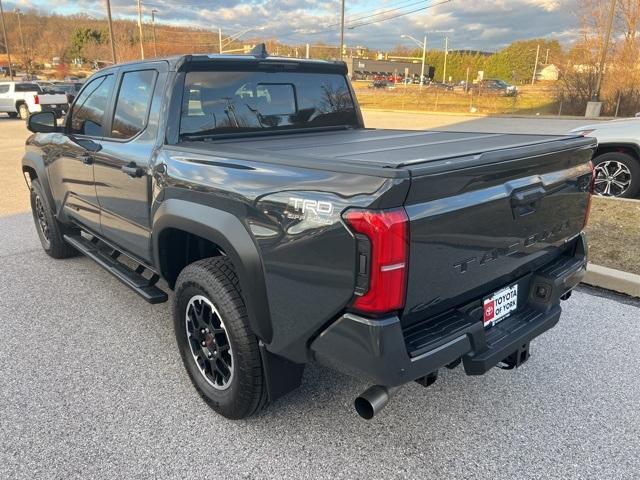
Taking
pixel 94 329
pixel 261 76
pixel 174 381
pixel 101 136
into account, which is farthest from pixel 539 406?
pixel 101 136

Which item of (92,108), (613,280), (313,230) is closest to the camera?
(313,230)

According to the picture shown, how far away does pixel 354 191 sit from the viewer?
1.85m

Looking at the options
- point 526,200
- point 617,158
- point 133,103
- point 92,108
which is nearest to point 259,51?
point 133,103

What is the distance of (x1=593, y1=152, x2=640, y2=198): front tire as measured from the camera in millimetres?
6789

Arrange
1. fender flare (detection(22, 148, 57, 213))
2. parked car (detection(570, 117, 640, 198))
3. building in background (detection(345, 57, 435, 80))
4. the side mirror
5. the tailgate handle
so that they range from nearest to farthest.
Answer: the tailgate handle
the side mirror
fender flare (detection(22, 148, 57, 213))
parked car (detection(570, 117, 640, 198))
building in background (detection(345, 57, 435, 80))

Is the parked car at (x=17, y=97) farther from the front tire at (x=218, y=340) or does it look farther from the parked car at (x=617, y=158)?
the front tire at (x=218, y=340)

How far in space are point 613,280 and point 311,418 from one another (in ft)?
10.1

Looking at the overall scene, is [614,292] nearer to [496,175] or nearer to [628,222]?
[628,222]

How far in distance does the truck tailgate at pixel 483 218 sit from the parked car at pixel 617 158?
4.84 metres

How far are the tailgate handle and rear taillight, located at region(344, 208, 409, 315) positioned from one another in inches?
26.8

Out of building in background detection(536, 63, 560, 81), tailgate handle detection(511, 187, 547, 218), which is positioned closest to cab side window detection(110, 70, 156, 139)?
tailgate handle detection(511, 187, 547, 218)

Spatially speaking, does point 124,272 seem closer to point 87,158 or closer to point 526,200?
point 87,158

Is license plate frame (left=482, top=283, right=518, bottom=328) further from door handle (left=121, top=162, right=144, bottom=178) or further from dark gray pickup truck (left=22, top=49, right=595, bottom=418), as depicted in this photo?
door handle (left=121, top=162, right=144, bottom=178)

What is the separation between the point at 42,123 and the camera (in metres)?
4.53
